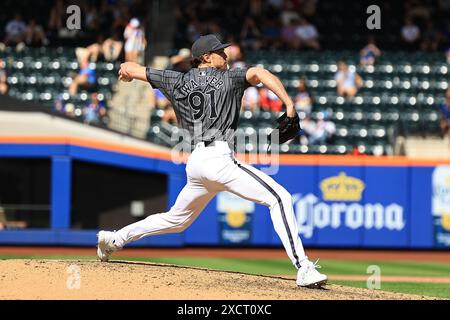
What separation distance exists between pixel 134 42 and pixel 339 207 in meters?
5.87

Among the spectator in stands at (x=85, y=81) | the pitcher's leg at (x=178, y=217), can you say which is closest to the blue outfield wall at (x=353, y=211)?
the spectator in stands at (x=85, y=81)

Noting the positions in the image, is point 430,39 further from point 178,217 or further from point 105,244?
point 178,217

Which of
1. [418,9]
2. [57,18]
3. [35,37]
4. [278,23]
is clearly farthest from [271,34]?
[35,37]

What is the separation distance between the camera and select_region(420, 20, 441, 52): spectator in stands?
862 inches

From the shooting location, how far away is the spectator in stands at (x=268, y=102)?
64.0 feet

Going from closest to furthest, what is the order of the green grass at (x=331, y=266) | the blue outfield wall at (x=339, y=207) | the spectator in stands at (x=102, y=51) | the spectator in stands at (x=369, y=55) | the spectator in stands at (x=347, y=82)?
1. the green grass at (x=331, y=266)
2. the blue outfield wall at (x=339, y=207)
3. the spectator in stands at (x=347, y=82)
4. the spectator in stands at (x=102, y=51)
5. the spectator in stands at (x=369, y=55)

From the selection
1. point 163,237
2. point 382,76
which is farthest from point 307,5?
point 163,237

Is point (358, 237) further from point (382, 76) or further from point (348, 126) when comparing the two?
point (382, 76)

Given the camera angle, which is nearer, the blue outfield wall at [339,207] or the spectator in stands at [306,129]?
the blue outfield wall at [339,207]

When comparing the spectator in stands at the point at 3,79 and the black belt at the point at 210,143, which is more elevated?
the spectator in stands at the point at 3,79

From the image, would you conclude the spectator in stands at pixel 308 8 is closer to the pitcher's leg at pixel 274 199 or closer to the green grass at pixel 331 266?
the green grass at pixel 331 266

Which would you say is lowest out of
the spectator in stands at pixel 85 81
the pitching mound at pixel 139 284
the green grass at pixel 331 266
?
the green grass at pixel 331 266

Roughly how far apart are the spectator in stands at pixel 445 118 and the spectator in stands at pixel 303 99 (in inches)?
103

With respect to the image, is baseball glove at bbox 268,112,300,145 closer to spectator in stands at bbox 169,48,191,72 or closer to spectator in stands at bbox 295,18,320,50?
spectator in stands at bbox 169,48,191,72
